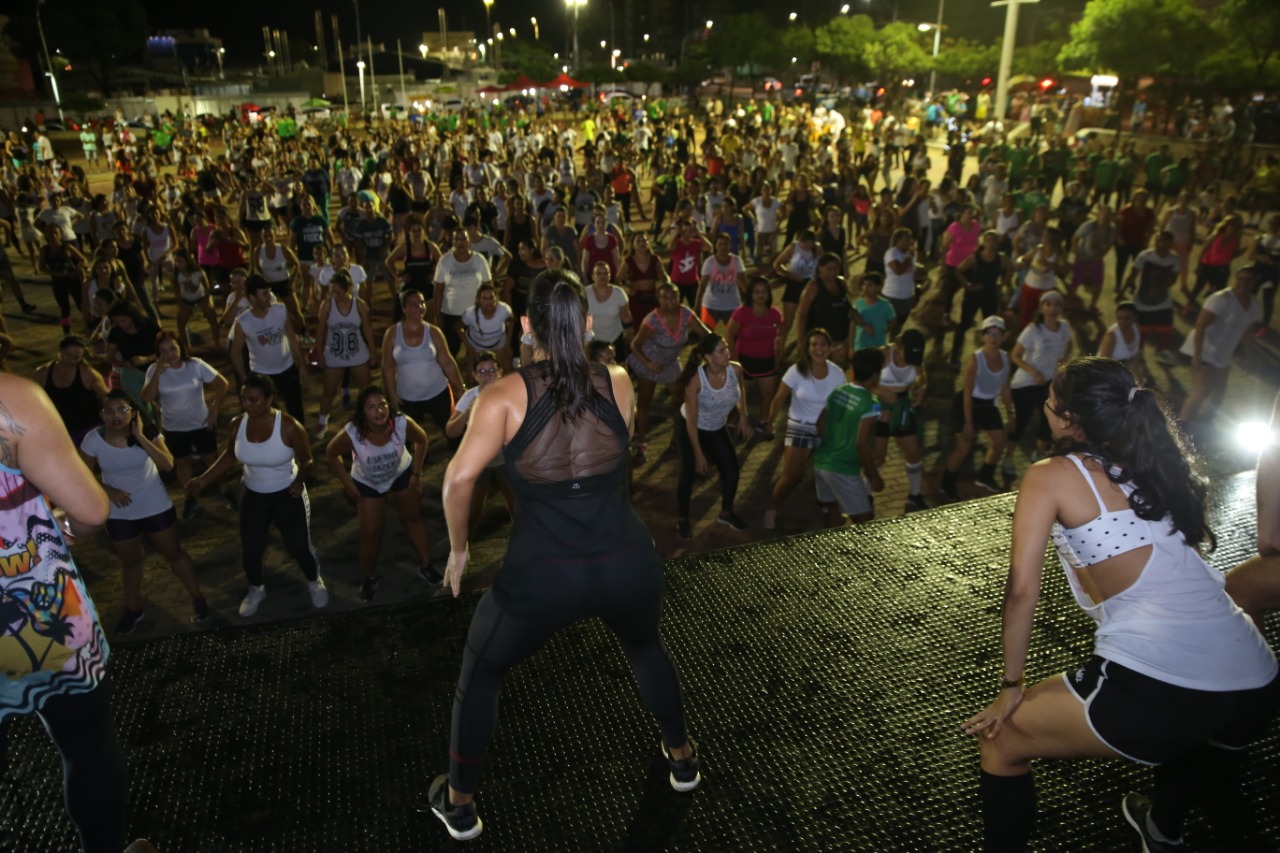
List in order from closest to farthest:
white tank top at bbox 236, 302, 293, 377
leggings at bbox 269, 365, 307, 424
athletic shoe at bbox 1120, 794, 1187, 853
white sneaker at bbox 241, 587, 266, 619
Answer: athletic shoe at bbox 1120, 794, 1187, 853 → white sneaker at bbox 241, 587, 266, 619 → white tank top at bbox 236, 302, 293, 377 → leggings at bbox 269, 365, 307, 424

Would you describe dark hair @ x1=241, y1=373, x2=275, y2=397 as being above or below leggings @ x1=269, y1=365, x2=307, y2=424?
above

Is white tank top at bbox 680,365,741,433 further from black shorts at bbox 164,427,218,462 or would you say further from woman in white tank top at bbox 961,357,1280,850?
black shorts at bbox 164,427,218,462

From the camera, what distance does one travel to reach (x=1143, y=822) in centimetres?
274

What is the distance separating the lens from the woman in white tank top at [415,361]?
6699 mm

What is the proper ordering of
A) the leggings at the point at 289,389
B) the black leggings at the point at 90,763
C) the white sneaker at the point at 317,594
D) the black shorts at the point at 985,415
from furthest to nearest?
the leggings at the point at 289,389 → the black shorts at the point at 985,415 → the white sneaker at the point at 317,594 → the black leggings at the point at 90,763

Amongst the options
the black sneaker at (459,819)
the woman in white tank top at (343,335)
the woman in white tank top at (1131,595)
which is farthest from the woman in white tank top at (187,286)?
the woman in white tank top at (1131,595)

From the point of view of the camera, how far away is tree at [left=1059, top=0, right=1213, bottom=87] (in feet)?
82.8

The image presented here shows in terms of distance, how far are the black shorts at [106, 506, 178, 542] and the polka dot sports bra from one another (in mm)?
4792

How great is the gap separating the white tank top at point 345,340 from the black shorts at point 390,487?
281 cm

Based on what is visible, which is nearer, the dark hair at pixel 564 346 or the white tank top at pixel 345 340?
the dark hair at pixel 564 346

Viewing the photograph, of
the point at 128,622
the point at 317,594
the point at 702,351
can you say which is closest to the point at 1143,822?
the point at 702,351

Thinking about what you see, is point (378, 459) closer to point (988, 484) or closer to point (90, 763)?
point (90, 763)

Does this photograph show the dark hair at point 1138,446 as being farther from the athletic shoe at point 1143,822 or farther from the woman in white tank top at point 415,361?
the woman in white tank top at point 415,361

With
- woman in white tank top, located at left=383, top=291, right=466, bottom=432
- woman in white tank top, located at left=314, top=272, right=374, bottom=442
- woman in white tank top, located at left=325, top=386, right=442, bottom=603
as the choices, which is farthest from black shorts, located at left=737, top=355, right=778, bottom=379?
woman in white tank top, located at left=314, top=272, right=374, bottom=442
